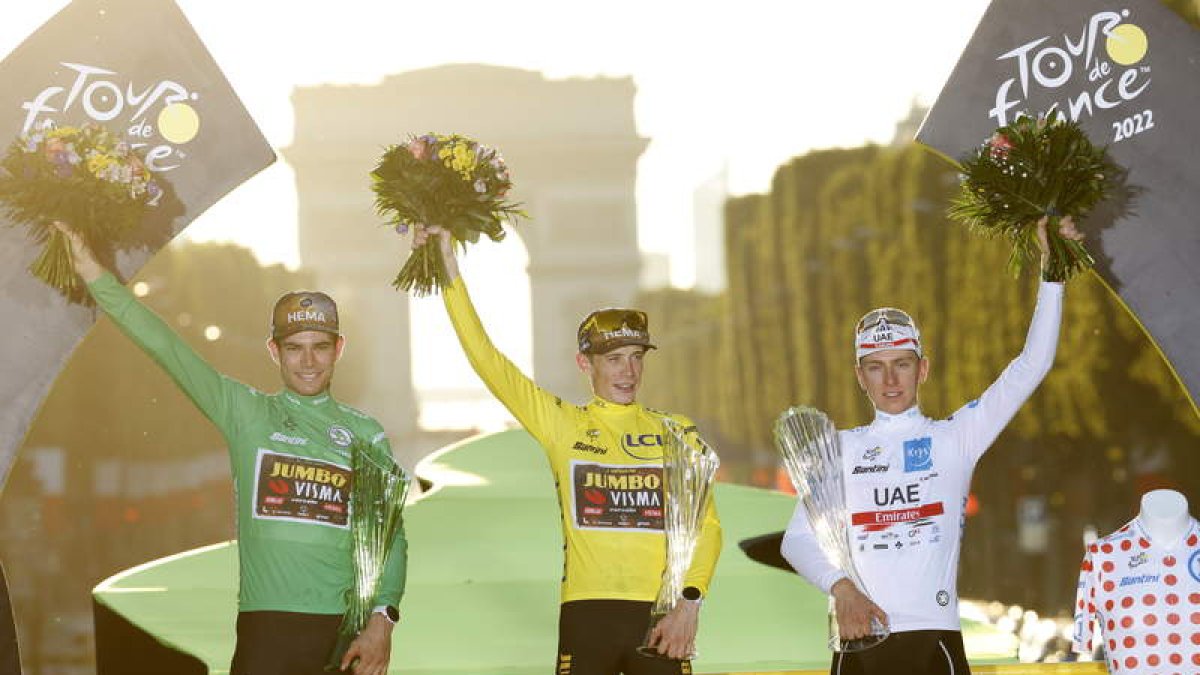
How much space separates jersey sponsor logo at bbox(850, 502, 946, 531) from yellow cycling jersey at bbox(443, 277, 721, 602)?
48 cm

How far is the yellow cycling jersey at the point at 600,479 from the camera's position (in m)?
6.27

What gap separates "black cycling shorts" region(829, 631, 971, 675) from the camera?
6000 millimetres

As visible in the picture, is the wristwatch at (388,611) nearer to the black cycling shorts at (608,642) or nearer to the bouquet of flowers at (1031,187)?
the black cycling shorts at (608,642)

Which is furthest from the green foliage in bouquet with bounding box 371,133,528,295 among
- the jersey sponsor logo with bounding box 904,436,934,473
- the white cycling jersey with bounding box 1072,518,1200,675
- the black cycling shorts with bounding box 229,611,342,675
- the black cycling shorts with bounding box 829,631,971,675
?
the white cycling jersey with bounding box 1072,518,1200,675

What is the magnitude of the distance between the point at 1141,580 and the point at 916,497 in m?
0.79

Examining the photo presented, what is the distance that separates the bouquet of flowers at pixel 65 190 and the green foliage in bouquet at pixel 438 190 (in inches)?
35.8

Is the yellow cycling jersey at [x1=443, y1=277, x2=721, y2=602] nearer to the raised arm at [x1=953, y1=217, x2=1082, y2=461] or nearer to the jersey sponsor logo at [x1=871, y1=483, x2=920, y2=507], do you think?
the jersey sponsor logo at [x1=871, y1=483, x2=920, y2=507]

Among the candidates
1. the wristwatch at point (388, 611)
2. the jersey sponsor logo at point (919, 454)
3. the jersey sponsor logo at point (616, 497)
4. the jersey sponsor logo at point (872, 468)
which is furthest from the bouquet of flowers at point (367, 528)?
the jersey sponsor logo at point (919, 454)

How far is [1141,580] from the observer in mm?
6219

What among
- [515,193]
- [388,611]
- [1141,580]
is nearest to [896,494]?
[1141,580]

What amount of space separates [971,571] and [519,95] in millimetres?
44922

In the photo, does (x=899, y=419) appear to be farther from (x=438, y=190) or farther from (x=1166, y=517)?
(x=438, y=190)

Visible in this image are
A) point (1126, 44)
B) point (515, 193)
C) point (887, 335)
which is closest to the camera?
point (887, 335)

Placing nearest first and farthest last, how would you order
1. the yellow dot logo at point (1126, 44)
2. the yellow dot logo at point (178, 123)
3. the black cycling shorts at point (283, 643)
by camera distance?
the black cycling shorts at point (283, 643), the yellow dot logo at point (178, 123), the yellow dot logo at point (1126, 44)
